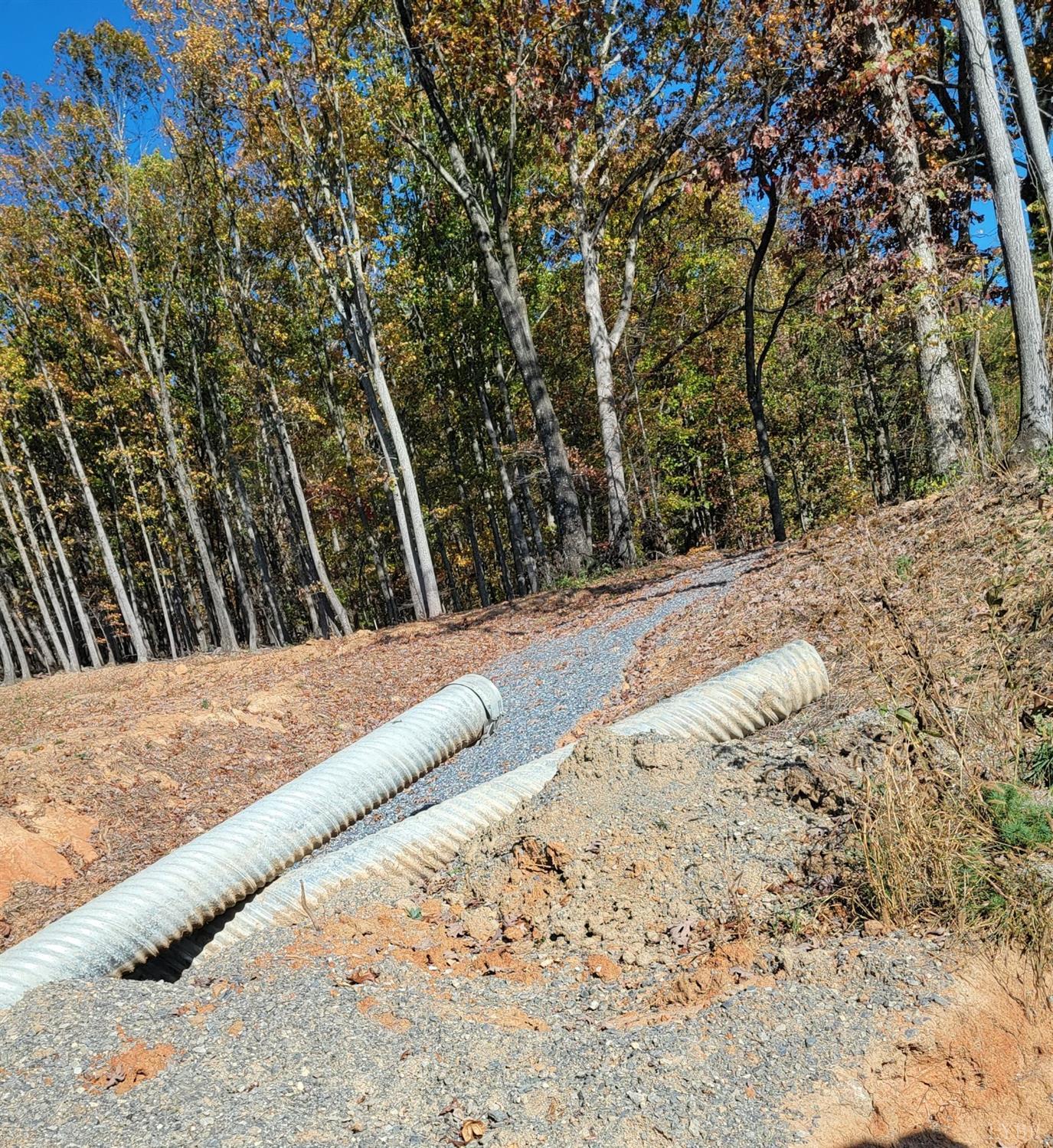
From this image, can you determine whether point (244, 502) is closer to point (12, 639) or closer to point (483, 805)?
point (12, 639)

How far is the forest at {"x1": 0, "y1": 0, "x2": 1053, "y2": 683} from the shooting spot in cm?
1093

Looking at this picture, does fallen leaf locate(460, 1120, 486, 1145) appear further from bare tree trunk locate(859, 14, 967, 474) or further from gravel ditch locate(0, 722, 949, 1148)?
bare tree trunk locate(859, 14, 967, 474)

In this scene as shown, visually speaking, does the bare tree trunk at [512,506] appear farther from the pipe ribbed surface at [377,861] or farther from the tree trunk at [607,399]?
the pipe ribbed surface at [377,861]

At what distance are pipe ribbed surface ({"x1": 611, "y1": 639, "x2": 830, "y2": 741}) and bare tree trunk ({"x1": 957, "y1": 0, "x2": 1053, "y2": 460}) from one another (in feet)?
12.8

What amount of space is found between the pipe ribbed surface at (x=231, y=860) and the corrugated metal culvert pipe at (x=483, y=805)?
0.95 feet

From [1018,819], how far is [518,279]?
1971 cm

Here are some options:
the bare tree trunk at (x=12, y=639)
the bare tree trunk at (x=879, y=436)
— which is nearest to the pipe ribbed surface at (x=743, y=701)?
the bare tree trunk at (x=879, y=436)

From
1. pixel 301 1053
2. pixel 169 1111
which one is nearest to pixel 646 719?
pixel 301 1053

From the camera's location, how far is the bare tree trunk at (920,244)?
32.1ft

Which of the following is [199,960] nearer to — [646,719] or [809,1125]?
[646,719]

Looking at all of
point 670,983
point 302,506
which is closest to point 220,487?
point 302,506

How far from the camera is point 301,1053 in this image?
3617 mm

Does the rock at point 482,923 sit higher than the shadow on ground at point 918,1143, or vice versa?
the rock at point 482,923

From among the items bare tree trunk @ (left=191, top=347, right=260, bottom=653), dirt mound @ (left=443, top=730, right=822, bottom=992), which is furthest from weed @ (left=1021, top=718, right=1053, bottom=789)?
bare tree trunk @ (left=191, top=347, right=260, bottom=653)
